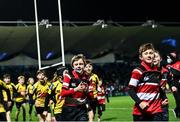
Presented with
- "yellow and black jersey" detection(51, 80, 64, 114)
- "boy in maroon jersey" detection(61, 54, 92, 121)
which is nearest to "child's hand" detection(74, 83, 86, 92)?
"boy in maroon jersey" detection(61, 54, 92, 121)

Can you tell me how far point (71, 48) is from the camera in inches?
1816

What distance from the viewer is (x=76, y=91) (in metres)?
10.9

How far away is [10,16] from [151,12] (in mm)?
12864

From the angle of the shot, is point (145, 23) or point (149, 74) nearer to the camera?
point (149, 74)

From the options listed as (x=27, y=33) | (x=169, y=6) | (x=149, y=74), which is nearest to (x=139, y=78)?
(x=149, y=74)


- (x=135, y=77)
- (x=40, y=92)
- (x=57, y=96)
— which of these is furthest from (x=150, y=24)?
(x=135, y=77)

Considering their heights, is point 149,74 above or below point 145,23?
below

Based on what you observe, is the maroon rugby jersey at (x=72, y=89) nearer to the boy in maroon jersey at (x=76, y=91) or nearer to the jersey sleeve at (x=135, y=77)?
the boy in maroon jersey at (x=76, y=91)

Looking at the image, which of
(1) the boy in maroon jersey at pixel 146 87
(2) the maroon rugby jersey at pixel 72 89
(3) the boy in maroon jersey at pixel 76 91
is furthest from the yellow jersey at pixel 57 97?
(1) the boy in maroon jersey at pixel 146 87

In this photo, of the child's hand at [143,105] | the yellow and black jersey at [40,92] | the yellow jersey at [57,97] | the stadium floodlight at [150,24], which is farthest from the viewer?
the stadium floodlight at [150,24]

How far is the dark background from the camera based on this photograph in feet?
145

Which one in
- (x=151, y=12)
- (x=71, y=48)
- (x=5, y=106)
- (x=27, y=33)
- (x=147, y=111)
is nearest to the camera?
(x=147, y=111)

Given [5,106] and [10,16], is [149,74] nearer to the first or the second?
[5,106]

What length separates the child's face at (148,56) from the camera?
8.85m
